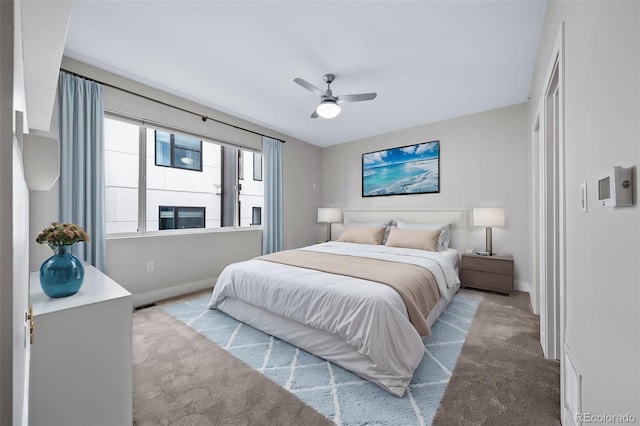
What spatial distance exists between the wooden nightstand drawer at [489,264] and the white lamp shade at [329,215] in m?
2.30

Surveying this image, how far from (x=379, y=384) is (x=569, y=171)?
154cm

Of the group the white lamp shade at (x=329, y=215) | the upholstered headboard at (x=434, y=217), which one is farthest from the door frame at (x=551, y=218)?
the white lamp shade at (x=329, y=215)

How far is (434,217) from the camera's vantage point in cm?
398

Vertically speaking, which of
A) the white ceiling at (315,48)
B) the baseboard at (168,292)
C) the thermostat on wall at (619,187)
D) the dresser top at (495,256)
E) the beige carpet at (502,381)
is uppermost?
the white ceiling at (315,48)

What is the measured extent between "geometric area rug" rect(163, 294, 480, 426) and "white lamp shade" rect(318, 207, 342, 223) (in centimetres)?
271

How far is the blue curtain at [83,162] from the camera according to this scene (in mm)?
2381

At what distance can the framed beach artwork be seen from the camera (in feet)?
13.4

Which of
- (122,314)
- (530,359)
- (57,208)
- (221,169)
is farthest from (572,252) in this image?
(221,169)

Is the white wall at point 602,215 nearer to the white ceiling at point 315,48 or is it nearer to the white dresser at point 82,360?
the white ceiling at point 315,48

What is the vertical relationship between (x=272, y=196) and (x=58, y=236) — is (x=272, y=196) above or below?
above

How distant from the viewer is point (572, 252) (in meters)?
1.18

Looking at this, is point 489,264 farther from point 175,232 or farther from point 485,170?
point 175,232

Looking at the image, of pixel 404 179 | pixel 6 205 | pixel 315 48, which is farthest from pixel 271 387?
pixel 404 179

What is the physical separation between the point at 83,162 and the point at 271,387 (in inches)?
105
